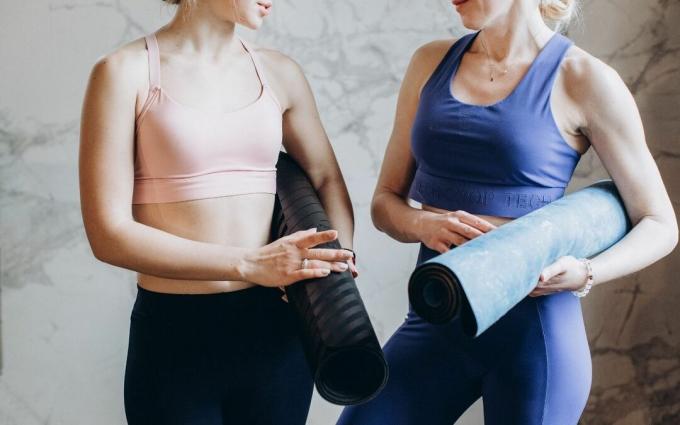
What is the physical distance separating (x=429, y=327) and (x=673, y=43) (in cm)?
117

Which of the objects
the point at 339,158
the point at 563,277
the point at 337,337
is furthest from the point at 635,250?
the point at 339,158

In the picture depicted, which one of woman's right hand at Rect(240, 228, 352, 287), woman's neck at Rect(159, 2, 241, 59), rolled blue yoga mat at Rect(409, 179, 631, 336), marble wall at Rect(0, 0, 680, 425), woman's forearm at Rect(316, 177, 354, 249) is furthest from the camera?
marble wall at Rect(0, 0, 680, 425)

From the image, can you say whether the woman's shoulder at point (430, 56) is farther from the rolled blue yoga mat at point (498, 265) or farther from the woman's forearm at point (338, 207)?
the rolled blue yoga mat at point (498, 265)

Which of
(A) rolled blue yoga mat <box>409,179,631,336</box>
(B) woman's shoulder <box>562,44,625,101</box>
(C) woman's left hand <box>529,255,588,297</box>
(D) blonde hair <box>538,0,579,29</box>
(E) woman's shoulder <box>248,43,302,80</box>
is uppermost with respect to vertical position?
(D) blonde hair <box>538,0,579,29</box>

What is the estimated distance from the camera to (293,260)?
4.21 feet

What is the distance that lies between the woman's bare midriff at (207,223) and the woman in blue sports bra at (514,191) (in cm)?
27

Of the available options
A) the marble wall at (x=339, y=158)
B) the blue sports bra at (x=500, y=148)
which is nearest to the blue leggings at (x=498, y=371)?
the blue sports bra at (x=500, y=148)

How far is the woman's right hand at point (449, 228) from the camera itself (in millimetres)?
1326

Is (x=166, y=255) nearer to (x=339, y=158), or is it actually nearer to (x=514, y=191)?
(x=514, y=191)

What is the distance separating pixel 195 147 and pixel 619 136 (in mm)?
664

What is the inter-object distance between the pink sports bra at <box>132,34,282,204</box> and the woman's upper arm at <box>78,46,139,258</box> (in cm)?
3

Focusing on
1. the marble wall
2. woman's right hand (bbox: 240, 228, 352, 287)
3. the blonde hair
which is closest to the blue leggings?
woman's right hand (bbox: 240, 228, 352, 287)

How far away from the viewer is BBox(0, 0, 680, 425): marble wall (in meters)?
2.07

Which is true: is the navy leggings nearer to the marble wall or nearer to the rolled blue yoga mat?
the rolled blue yoga mat
